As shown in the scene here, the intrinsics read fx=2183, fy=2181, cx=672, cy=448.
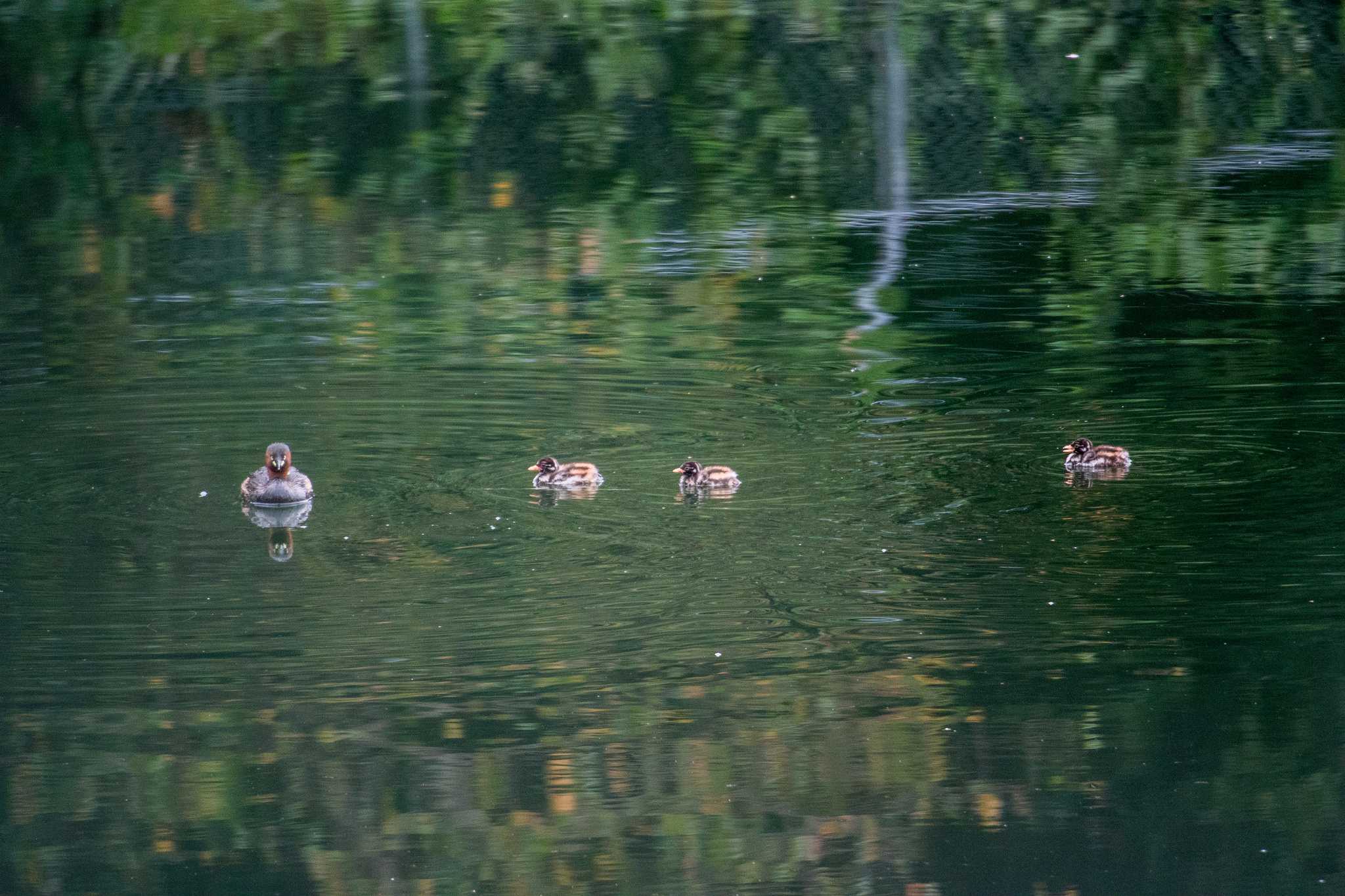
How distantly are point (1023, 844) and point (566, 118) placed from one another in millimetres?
15322

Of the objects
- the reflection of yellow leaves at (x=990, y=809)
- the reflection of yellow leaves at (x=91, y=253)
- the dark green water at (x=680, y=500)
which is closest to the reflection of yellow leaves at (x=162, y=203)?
the dark green water at (x=680, y=500)

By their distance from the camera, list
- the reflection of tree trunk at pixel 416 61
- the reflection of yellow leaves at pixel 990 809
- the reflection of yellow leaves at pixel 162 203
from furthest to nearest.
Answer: the reflection of tree trunk at pixel 416 61, the reflection of yellow leaves at pixel 162 203, the reflection of yellow leaves at pixel 990 809

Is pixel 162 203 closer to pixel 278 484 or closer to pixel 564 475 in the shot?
pixel 278 484

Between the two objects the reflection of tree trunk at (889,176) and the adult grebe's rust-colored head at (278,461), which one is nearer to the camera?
the adult grebe's rust-colored head at (278,461)

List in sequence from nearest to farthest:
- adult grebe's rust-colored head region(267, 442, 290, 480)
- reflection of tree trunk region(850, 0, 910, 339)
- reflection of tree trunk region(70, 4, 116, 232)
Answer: adult grebe's rust-colored head region(267, 442, 290, 480), reflection of tree trunk region(850, 0, 910, 339), reflection of tree trunk region(70, 4, 116, 232)

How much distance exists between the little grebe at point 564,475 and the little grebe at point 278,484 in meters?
1.10

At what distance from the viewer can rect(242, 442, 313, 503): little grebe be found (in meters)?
10.2

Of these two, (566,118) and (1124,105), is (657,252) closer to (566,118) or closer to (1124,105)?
(566,118)

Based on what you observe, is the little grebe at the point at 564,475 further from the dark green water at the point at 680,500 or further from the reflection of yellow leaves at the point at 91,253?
the reflection of yellow leaves at the point at 91,253

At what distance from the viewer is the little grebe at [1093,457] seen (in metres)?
10.3

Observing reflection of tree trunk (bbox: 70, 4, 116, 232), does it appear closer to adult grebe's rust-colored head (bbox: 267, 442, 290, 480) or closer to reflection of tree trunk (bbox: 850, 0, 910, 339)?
reflection of tree trunk (bbox: 850, 0, 910, 339)

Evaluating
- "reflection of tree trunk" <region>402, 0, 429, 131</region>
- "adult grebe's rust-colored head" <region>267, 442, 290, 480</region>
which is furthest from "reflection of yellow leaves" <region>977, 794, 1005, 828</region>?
"reflection of tree trunk" <region>402, 0, 429, 131</region>

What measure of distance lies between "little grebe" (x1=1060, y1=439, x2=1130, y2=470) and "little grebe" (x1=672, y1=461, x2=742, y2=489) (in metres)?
1.60

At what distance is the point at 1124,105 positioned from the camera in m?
21.9
